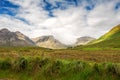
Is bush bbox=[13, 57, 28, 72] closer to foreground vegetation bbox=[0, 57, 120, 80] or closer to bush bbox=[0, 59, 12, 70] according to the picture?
foreground vegetation bbox=[0, 57, 120, 80]

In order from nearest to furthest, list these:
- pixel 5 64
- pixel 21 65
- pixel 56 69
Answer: pixel 56 69, pixel 21 65, pixel 5 64

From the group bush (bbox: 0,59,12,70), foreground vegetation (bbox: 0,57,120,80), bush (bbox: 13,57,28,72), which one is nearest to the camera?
foreground vegetation (bbox: 0,57,120,80)

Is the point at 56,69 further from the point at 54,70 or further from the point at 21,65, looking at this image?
the point at 21,65

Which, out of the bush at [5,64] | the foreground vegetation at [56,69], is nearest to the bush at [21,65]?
the foreground vegetation at [56,69]

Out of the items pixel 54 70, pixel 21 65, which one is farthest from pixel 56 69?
pixel 21 65

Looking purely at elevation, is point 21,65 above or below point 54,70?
above

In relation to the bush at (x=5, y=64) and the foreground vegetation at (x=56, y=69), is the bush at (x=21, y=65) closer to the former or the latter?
the foreground vegetation at (x=56, y=69)

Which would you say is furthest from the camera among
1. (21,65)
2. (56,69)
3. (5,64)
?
(5,64)

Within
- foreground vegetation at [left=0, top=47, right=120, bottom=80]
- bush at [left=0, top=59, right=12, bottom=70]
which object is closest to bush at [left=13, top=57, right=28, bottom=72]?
foreground vegetation at [left=0, top=47, right=120, bottom=80]

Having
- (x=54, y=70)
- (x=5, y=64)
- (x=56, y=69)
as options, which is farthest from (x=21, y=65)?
(x=56, y=69)

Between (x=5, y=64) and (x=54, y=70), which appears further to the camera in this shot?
(x=5, y=64)

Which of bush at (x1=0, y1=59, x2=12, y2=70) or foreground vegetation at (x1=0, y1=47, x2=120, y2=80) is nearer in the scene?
foreground vegetation at (x1=0, y1=47, x2=120, y2=80)

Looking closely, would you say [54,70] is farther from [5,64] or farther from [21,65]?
[5,64]

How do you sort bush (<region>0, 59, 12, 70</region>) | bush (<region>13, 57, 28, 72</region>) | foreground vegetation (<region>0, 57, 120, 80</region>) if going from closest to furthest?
foreground vegetation (<region>0, 57, 120, 80</region>)
bush (<region>13, 57, 28, 72</region>)
bush (<region>0, 59, 12, 70</region>)
